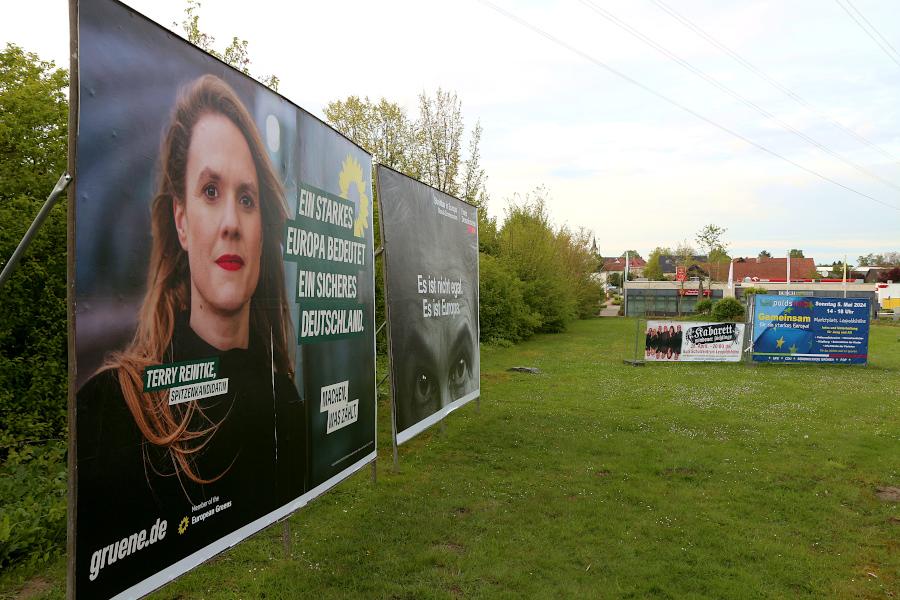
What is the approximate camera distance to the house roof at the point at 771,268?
90.5 m

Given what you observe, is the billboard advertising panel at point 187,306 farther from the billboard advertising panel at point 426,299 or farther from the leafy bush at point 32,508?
the leafy bush at point 32,508

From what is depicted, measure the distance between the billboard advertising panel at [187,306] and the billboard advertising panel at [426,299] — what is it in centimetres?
185

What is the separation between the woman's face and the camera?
374 centimetres

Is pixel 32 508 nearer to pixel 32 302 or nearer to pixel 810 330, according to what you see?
pixel 32 302

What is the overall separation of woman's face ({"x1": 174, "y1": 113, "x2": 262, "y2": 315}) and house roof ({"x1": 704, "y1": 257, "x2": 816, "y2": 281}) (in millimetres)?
91288

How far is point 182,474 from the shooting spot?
3607mm

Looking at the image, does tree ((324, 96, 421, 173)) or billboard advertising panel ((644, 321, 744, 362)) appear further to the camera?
tree ((324, 96, 421, 173))

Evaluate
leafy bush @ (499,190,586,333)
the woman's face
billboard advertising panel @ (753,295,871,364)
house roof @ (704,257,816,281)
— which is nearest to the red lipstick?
the woman's face

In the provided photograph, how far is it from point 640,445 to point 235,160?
7621 millimetres

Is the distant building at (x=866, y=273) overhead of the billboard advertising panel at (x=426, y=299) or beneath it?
overhead

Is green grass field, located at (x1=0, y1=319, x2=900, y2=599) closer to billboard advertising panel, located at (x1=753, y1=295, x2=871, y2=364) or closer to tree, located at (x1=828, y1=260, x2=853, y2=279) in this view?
billboard advertising panel, located at (x1=753, y1=295, x2=871, y2=364)

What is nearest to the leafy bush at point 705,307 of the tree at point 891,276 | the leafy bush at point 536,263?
the leafy bush at point 536,263

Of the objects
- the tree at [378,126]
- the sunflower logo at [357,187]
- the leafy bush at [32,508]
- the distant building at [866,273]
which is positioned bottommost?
the leafy bush at [32,508]

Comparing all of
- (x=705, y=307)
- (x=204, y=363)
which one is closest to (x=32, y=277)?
(x=204, y=363)
